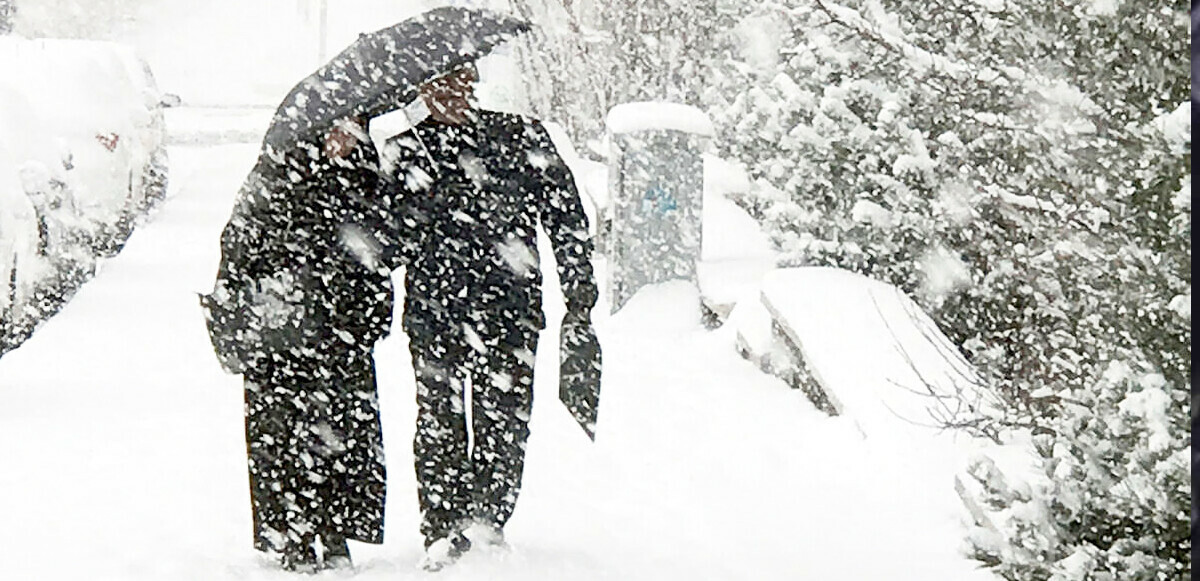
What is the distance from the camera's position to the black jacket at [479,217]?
419 centimetres

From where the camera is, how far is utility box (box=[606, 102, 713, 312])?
8.36 m

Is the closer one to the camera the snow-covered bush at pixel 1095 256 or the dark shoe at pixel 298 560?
the snow-covered bush at pixel 1095 256

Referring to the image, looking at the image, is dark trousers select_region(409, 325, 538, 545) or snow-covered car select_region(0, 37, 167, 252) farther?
snow-covered car select_region(0, 37, 167, 252)

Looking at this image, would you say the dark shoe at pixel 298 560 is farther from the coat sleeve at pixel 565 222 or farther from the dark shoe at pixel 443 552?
the coat sleeve at pixel 565 222

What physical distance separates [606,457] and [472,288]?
5.08 feet

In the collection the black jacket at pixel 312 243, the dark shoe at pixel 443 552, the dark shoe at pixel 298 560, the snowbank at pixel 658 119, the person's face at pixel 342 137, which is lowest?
the snowbank at pixel 658 119

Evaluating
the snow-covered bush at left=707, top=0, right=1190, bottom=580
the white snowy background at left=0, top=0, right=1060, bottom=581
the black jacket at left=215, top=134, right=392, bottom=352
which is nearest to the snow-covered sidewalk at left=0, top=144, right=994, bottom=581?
the white snowy background at left=0, top=0, right=1060, bottom=581

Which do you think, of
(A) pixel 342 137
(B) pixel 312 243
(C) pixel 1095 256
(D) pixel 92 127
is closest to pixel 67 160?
(D) pixel 92 127

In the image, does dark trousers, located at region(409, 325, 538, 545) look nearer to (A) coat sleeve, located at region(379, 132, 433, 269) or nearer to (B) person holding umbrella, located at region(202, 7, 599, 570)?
(B) person holding umbrella, located at region(202, 7, 599, 570)

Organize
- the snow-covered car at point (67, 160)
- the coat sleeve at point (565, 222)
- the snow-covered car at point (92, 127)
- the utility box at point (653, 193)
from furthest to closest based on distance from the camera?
the utility box at point (653, 193), the snow-covered car at point (92, 127), the snow-covered car at point (67, 160), the coat sleeve at point (565, 222)

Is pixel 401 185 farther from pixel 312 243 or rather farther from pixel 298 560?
pixel 298 560

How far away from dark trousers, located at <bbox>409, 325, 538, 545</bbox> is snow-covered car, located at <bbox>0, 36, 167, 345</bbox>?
99.6 inches

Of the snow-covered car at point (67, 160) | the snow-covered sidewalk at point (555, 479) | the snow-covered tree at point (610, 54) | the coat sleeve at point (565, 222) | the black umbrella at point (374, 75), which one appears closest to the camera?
the black umbrella at point (374, 75)

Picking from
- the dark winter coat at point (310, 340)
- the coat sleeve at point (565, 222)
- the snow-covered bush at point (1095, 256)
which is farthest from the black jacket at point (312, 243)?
the snow-covered bush at point (1095, 256)
